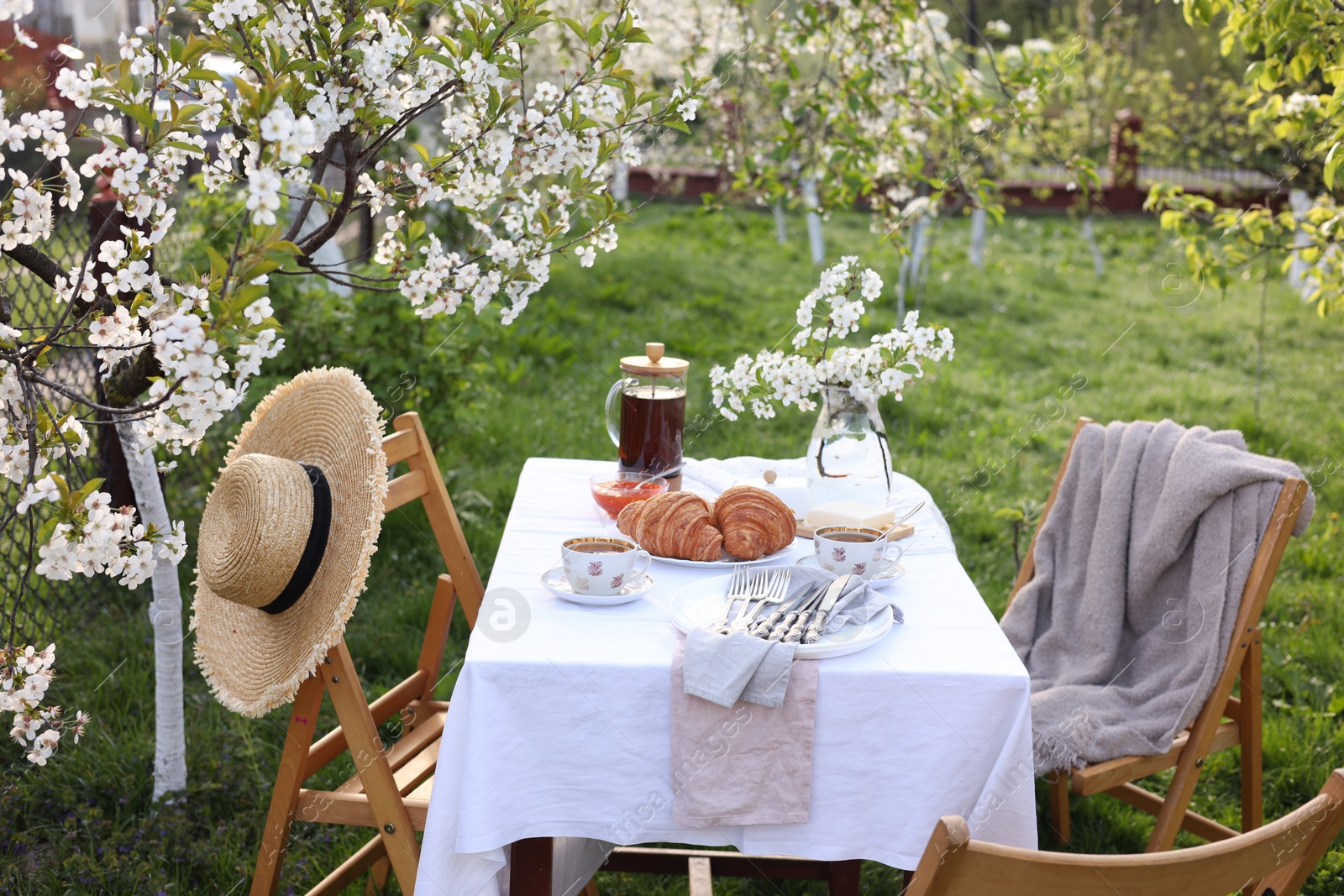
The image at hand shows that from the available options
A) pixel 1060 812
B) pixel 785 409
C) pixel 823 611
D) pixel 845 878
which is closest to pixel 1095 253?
pixel 785 409

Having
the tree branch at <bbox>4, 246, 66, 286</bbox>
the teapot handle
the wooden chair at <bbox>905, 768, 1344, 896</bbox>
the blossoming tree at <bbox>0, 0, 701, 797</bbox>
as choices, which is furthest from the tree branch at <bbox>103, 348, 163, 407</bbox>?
the wooden chair at <bbox>905, 768, 1344, 896</bbox>

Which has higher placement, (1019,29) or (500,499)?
(1019,29)

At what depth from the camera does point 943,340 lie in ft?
6.68

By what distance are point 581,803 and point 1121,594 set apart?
160cm

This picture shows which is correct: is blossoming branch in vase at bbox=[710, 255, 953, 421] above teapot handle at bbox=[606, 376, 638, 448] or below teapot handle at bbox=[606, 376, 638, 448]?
above

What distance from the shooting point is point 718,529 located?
2.05 m

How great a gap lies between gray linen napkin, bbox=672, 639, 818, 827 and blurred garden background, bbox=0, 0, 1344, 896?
2.98 feet

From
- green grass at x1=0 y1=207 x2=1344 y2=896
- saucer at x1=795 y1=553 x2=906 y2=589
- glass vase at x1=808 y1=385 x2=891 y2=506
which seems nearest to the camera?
saucer at x1=795 y1=553 x2=906 y2=589

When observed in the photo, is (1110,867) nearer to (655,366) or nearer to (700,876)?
(700,876)

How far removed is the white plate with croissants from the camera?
79.1 inches

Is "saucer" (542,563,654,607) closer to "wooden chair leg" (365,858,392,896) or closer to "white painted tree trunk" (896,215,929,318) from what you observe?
"wooden chair leg" (365,858,392,896)

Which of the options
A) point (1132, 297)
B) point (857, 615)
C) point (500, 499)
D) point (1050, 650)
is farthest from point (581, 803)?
point (1132, 297)

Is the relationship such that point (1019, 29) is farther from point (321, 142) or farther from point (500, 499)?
point (321, 142)

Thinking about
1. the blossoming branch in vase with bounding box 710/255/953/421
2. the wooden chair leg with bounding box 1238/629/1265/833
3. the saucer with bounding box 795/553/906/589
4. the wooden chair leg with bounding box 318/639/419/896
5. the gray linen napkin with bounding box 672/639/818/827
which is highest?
the blossoming branch in vase with bounding box 710/255/953/421
